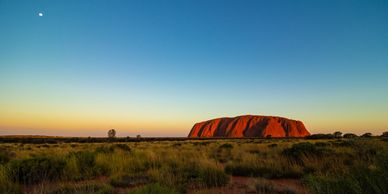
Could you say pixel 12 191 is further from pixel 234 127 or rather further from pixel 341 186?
pixel 234 127

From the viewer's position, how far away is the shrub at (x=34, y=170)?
24.8ft

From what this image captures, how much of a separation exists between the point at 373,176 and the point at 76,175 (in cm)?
800

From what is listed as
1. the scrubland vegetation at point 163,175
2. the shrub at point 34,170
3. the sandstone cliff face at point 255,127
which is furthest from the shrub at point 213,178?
the sandstone cliff face at point 255,127

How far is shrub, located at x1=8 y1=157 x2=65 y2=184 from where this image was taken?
7.57m

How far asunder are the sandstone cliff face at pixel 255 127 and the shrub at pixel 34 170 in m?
120

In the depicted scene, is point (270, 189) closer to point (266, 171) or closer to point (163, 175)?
point (266, 171)

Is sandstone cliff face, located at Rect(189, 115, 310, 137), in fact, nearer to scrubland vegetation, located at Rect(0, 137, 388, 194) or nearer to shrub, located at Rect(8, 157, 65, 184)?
scrubland vegetation, located at Rect(0, 137, 388, 194)

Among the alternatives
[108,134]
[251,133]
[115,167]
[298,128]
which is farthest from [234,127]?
[115,167]

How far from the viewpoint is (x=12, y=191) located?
580cm

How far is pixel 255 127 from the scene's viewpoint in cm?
13075

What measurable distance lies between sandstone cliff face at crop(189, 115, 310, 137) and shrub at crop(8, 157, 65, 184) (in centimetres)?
12025

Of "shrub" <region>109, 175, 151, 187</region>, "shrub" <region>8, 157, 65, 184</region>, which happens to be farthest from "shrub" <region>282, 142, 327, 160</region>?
"shrub" <region>8, 157, 65, 184</region>

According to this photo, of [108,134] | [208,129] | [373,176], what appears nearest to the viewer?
[373,176]

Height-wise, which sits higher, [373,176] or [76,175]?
[373,176]
